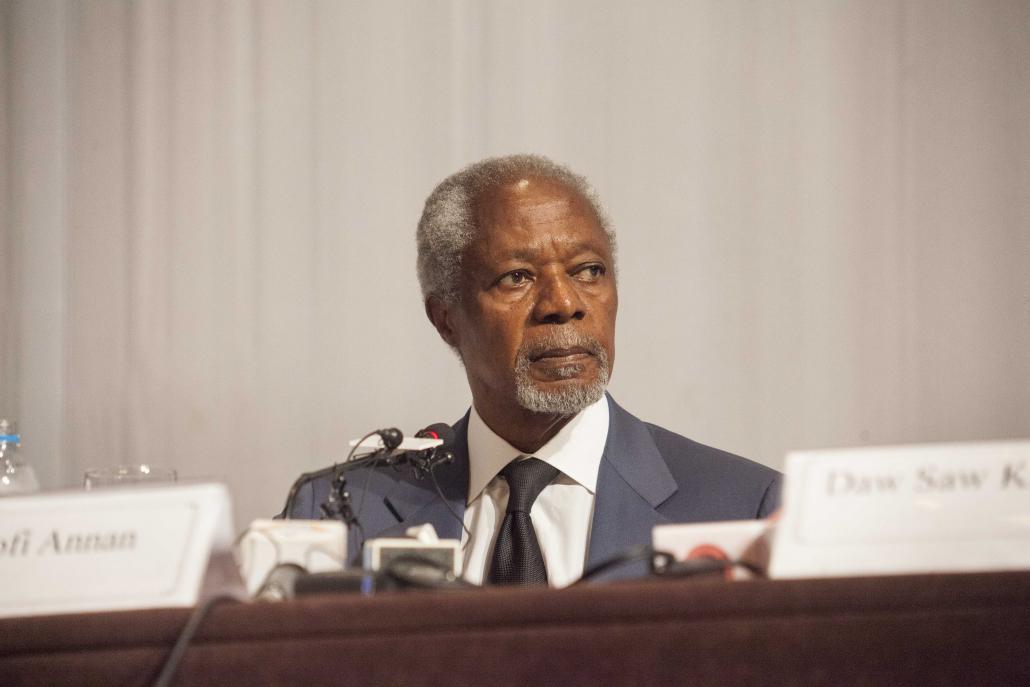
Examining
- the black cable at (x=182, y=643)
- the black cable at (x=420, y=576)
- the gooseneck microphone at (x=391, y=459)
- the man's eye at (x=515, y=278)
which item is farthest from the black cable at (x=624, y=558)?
the man's eye at (x=515, y=278)

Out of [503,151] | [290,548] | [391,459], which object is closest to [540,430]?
[391,459]

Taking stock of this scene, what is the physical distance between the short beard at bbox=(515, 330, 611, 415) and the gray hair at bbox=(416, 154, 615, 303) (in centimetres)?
24

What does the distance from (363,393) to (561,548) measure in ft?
3.39

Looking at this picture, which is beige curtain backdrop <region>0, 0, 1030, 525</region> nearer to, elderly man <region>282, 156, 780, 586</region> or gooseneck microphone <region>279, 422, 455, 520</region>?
elderly man <region>282, 156, 780, 586</region>

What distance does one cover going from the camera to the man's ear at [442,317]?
1984 mm

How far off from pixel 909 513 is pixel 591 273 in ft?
3.74

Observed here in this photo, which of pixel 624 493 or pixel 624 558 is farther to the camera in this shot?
pixel 624 493

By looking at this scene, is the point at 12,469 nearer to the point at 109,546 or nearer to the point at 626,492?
the point at 626,492

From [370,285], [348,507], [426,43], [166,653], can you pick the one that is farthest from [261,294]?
[166,653]

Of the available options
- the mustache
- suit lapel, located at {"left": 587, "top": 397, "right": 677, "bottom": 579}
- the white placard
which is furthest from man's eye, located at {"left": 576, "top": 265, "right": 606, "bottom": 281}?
the white placard

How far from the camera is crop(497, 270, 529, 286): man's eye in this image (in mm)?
1816

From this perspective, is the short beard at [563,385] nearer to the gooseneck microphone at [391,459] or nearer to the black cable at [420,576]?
the gooseneck microphone at [391,459]

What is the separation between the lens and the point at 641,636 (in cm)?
65

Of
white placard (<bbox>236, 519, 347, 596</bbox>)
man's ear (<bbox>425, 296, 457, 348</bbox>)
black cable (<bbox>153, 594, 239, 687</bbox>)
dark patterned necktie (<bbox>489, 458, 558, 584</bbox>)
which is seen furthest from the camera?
man's ear (<bbox>425, 296, 457, 348</bbox>)
